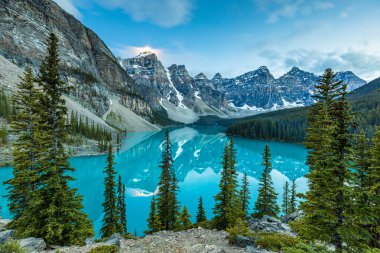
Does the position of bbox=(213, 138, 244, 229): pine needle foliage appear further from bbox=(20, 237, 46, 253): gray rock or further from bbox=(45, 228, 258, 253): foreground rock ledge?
bbox=(20, 237, 46, 253): gray rock

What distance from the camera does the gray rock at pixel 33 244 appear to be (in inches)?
461

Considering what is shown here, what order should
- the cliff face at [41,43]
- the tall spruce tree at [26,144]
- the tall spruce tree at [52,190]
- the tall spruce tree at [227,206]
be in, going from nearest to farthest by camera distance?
the tall spruce tree at [52,190], the tall spruce tree at [26,144], the tall spruce tree at [227,206], the cliff face at [41,43]

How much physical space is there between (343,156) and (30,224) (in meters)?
17.5

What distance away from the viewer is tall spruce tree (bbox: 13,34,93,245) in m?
13.5

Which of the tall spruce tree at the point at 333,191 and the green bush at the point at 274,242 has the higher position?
the tall spruce tree at the point at 333,191

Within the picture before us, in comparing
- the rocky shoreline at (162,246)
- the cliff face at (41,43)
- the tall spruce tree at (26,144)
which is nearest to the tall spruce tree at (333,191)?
the rocky shoreline at (162,246)

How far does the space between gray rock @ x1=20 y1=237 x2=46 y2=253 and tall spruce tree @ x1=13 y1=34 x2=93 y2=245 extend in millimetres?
623

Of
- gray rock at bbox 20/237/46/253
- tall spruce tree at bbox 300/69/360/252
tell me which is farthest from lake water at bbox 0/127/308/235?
tall spruce tree at bbox 300/69/360/252

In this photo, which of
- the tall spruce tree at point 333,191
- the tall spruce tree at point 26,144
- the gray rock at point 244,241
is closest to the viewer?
the tall spruce tree at point 333,191

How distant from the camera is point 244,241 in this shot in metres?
13.1

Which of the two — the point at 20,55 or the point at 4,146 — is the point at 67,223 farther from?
the point at 20,55

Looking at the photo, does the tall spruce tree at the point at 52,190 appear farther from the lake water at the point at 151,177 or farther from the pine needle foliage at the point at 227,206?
the lake water at the point at 151,177

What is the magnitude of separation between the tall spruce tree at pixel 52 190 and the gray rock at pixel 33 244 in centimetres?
62

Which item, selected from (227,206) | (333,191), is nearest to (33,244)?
(333,191)
